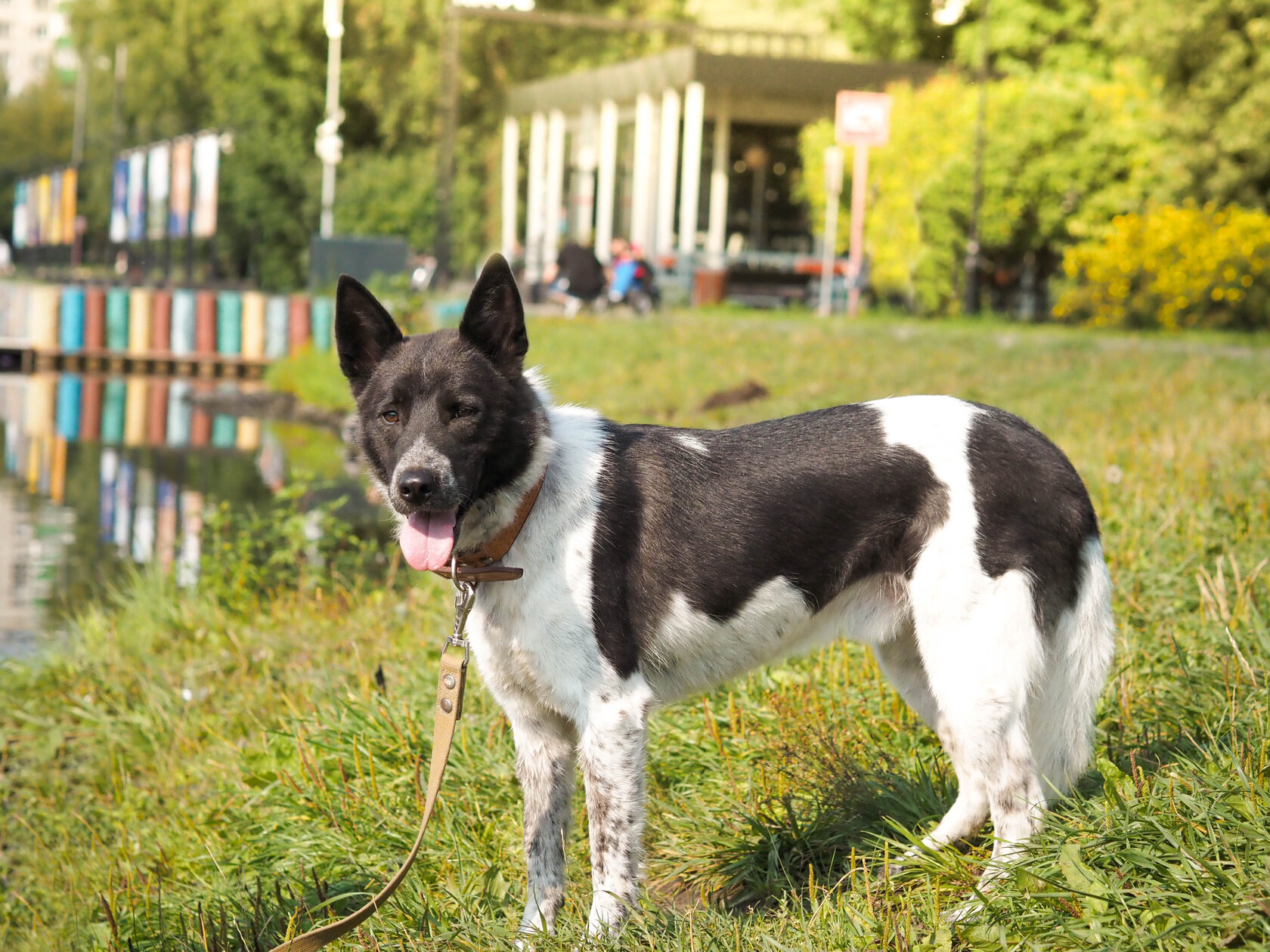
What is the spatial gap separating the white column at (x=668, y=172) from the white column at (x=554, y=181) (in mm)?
7030

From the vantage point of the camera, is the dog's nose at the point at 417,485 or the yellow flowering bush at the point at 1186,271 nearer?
the dog's nose at the point at 417,485

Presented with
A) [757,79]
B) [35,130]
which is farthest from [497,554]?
[35,130]

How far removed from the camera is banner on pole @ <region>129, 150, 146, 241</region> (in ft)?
100

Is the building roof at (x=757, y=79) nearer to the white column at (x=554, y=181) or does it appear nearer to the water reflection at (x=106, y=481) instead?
the white column at (x=554, y=181)

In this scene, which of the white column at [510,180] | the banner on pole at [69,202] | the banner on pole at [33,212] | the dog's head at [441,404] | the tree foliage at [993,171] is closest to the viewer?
the dog's head at [441,404]

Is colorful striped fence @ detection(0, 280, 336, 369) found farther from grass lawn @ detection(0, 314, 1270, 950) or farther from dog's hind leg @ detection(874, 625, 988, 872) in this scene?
dog's hind leg @ detection(874, 625, 988, 872)

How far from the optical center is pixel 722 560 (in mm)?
4012

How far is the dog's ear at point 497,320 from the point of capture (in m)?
3.84

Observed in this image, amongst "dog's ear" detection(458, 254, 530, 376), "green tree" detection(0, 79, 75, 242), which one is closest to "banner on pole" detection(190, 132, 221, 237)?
"dog's ear" detection(458, 254, 530, 376)

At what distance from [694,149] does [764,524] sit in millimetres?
30050

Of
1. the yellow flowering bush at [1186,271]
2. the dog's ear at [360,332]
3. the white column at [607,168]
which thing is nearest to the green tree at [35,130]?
the white column at [607,168]

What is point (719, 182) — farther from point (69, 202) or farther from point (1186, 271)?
point (69, 202)

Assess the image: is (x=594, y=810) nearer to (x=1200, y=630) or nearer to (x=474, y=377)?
(x=474, y=377)

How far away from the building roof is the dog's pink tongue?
29290 mm
